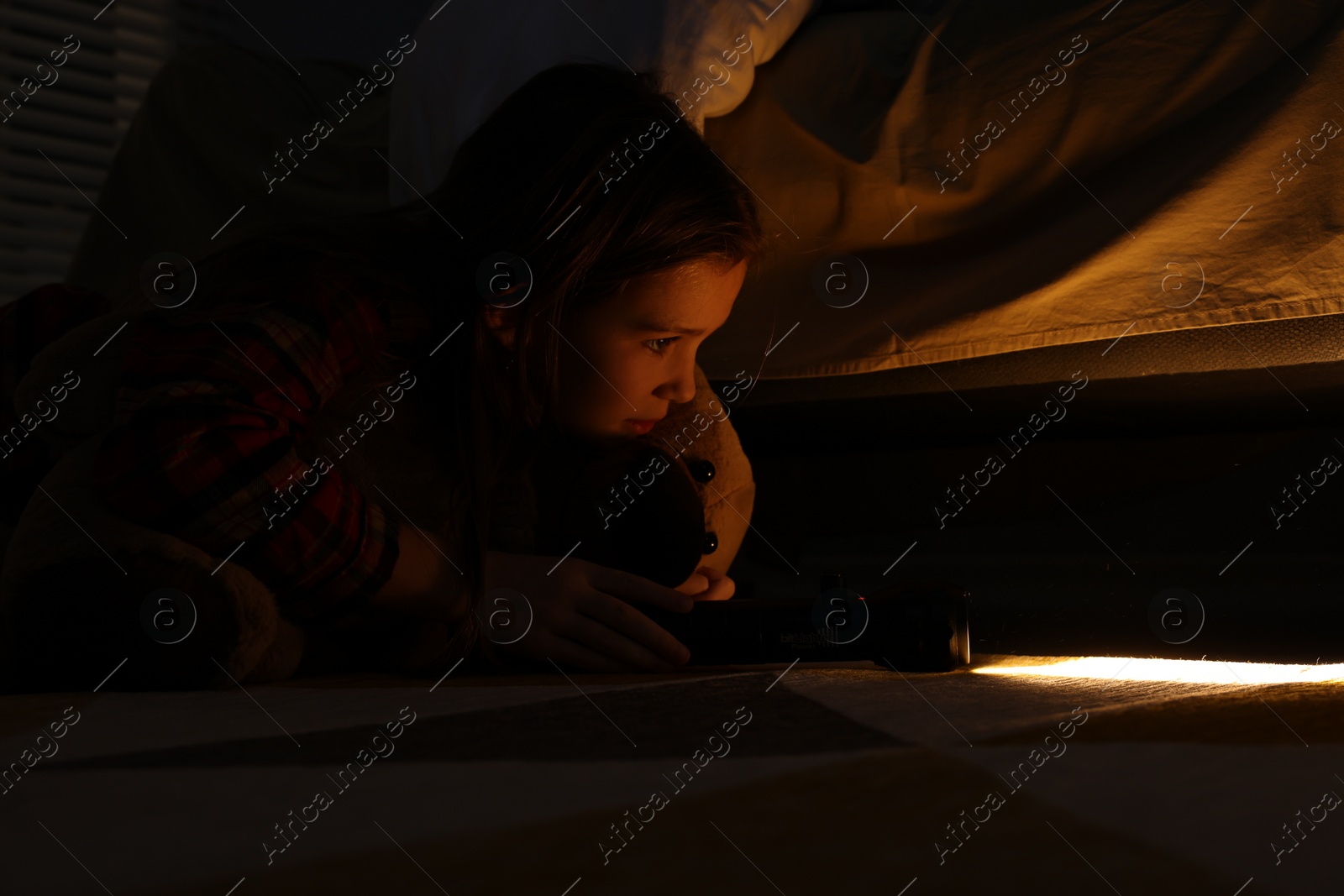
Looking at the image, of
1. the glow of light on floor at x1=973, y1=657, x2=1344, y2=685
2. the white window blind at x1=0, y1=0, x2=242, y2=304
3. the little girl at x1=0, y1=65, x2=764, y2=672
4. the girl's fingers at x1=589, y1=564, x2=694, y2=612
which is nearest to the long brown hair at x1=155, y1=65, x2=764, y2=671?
the little girl at x1=0, y1=65, x2=764, y2=672

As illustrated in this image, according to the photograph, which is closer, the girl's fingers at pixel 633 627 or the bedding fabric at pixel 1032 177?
the girl's fingers at pixel 633 627

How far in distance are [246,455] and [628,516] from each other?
1.04 feet

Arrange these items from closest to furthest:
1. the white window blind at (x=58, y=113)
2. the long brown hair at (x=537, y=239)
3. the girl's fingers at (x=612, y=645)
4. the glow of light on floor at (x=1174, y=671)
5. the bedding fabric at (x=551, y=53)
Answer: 1. the glow of light on floor at (x=1174, y=671)
2. the girl's fingers at (x=612, y=645)
3. the long brown hair at (x=537, y=239)
4. the bedding fabric at (x=551, y=53)
5. the white window blind at (x=58, y=113)

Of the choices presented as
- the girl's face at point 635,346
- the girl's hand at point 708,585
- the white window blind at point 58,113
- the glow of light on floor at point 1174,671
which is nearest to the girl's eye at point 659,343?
the girl's face at point 635,346

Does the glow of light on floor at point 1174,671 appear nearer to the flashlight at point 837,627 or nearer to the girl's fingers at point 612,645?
the flashlight at point 837,627

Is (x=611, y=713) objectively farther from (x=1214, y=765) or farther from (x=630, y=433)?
(x=630, y=433)

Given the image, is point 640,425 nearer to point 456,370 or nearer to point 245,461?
point 456,370

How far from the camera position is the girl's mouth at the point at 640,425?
93cm

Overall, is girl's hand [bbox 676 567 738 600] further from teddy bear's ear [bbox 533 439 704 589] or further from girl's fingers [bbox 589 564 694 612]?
girl's fingers [bbox 589 564 694 612]

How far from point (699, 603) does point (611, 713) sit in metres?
0.27

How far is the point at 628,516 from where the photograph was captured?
869 mm

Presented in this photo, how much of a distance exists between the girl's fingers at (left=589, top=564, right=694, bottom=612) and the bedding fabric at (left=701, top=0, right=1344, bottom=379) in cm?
42

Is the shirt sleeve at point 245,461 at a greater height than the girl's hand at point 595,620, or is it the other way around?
the shirt sleeve at point 245,461

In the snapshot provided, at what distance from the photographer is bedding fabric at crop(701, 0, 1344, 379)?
0.90 meters
